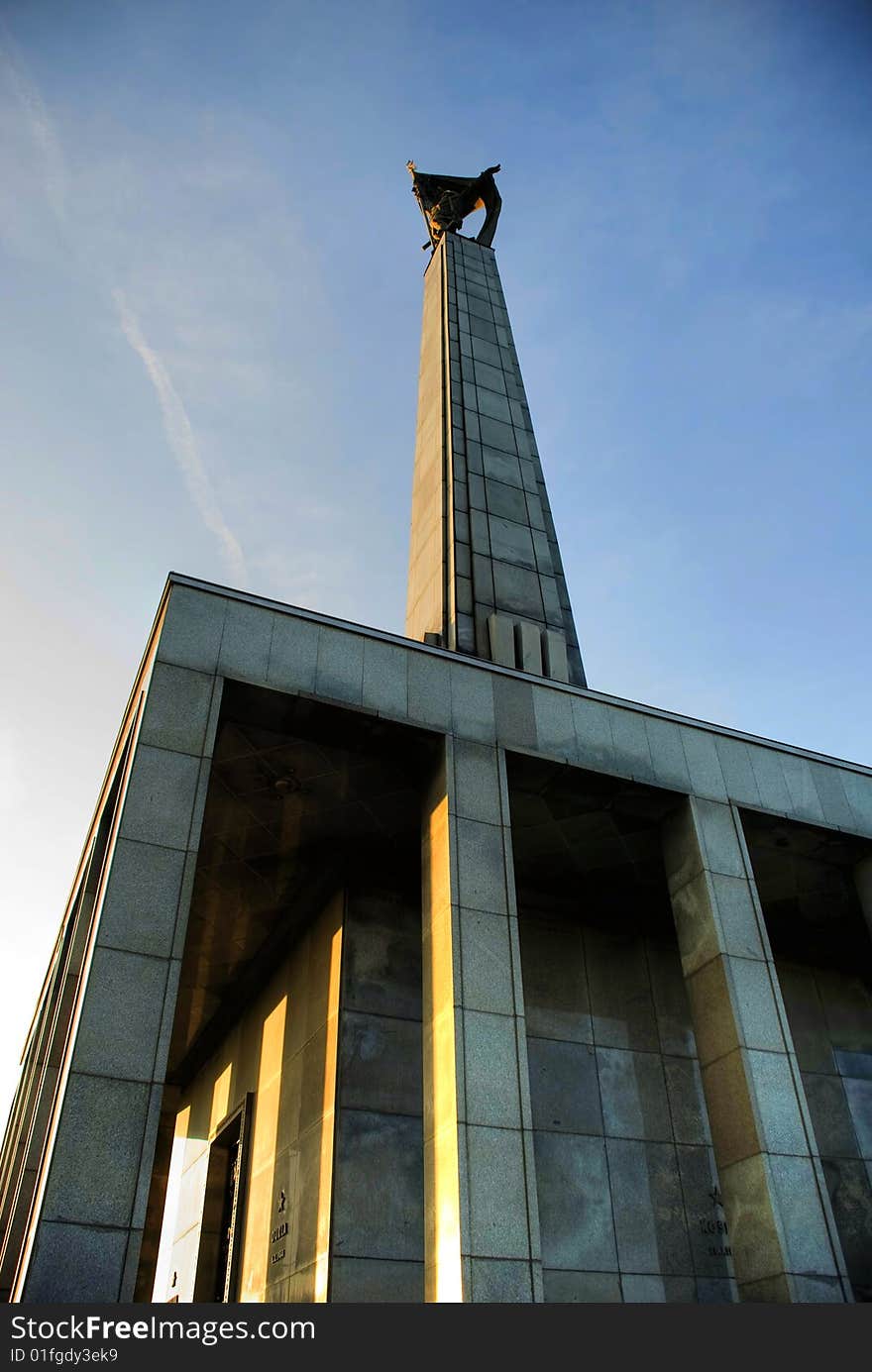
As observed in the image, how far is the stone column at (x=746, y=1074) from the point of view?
44.7 feet

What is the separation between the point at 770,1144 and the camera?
47.0 ft

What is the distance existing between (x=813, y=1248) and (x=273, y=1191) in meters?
10.1

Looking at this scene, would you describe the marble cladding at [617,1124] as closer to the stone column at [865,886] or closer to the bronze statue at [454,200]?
the stone column at [865,886]

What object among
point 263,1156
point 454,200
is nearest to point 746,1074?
point 263,1156

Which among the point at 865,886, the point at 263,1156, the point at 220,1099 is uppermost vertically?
the point at 865,886

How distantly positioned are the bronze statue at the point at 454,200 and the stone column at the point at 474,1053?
1140 inches

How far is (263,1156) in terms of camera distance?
66.7 ft

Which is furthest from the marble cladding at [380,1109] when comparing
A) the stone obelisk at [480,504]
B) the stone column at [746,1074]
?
the stone obelisk at [480,504]

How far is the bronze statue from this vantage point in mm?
38422

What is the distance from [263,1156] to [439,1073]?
28.8 feet

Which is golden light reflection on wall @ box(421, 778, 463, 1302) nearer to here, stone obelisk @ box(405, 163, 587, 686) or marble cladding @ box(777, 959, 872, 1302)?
stone obelisk @ box(405, 163, 587, 686)

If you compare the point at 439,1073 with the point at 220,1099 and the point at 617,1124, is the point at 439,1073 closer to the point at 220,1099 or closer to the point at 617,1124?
the point at 617,1124

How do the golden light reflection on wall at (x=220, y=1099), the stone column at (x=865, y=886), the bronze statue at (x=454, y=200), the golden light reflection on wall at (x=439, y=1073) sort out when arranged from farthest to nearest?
the bronze statue at (x=454, y=200)
the golden light reflection on wall at (x=220, y=1099)
the stone column at (x=865, y=886)
the golden light reflection on wall at (x=439, y=1073)

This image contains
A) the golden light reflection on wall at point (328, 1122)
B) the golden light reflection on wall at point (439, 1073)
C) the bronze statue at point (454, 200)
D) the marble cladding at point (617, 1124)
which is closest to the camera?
the golden light reflection on wall at point (439, 1073)
